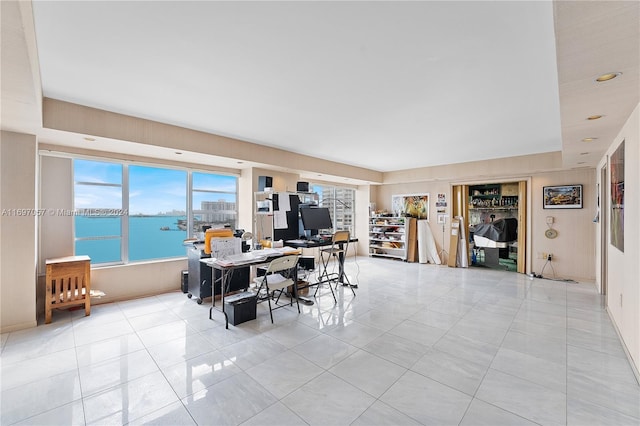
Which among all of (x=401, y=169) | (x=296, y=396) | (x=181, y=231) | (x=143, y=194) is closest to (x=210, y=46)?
(x=296, y=396)

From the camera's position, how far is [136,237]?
15.2ft

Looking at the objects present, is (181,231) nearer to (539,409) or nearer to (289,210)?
(289,210)

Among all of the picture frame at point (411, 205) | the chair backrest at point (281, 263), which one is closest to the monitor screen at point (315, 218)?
the chair backrest at point (281, 263)

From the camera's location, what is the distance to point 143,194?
472 cm

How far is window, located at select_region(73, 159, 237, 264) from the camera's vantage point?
4.22 meters

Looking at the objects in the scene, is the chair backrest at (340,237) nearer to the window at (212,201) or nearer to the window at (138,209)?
the window at (212,201)

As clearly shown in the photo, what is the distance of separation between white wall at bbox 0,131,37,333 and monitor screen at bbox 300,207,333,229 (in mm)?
3578

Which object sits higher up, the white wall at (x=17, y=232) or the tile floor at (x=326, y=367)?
the white wall at (x=17, y=232)

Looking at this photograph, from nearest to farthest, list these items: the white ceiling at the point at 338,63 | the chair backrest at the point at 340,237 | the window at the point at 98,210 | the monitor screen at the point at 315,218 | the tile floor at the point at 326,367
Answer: the white ceiling at the point at 338,63 < the tile floor at the point at 326,367 < the window at the point at 98,210 < the chair backrest at the point at 340,237 < the monitor screen at the point at 315,218

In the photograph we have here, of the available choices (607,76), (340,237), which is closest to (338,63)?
(607,76)

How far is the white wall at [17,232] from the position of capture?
3184mm

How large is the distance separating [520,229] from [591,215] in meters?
1.25

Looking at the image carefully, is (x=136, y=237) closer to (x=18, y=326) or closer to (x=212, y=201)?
(x=212, y=201)

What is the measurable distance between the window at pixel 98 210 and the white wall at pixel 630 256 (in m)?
6.45
